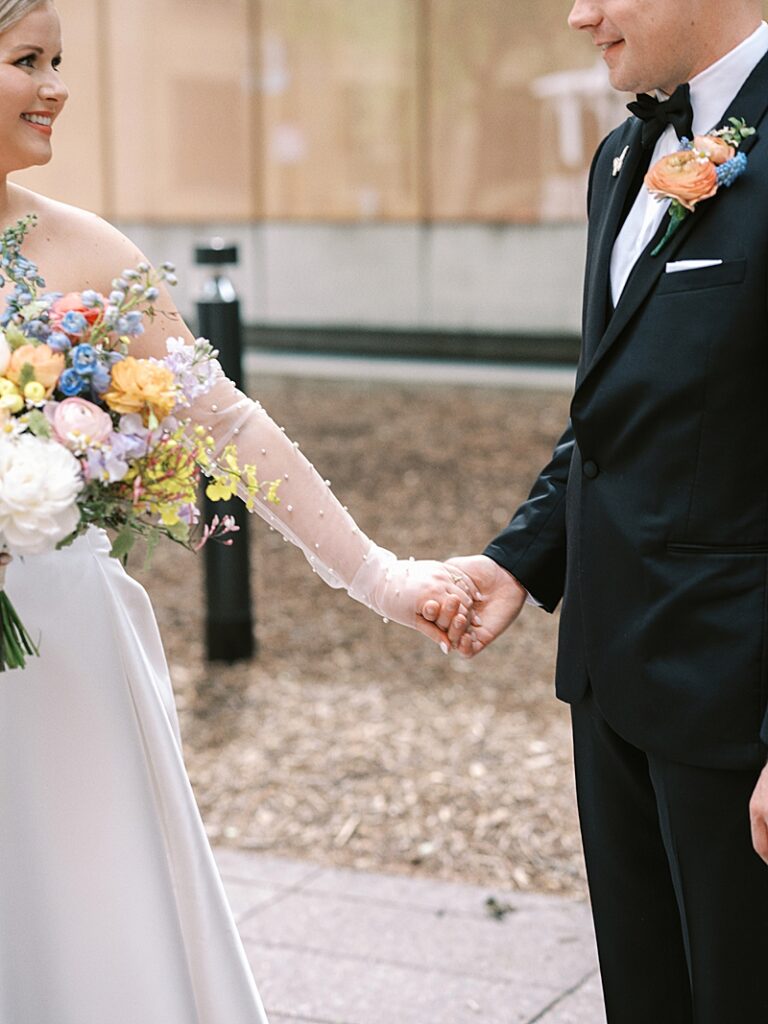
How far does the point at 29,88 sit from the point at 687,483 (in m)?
1.43

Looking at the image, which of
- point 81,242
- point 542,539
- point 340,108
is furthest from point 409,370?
point 81,242

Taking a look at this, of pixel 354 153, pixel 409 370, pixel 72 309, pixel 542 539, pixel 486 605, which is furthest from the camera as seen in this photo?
pixel 354 153

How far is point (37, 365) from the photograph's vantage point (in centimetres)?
258

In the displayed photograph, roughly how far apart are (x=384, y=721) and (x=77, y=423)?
173 inches

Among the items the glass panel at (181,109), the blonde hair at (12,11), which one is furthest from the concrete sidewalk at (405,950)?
the glass panel at (181,109)

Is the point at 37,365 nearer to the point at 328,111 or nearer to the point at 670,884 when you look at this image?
the point at 670,884

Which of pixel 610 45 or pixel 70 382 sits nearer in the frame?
pixel 70 382

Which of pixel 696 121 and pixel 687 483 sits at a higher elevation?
pixel 696 121

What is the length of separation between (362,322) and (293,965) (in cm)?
1127

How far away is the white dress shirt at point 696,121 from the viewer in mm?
2766

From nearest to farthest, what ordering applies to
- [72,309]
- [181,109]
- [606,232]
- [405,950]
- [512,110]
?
1. [72,309]
2. [606,232]
3. [405,950]
4. [512,110]
5. [181,109]

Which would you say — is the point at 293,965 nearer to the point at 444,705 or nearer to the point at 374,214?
the point at 444,705

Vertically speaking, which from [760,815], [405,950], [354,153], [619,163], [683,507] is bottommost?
[405,950]

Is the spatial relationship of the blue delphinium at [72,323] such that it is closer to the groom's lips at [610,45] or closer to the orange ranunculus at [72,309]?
the orange ranunculus at [72,309]
